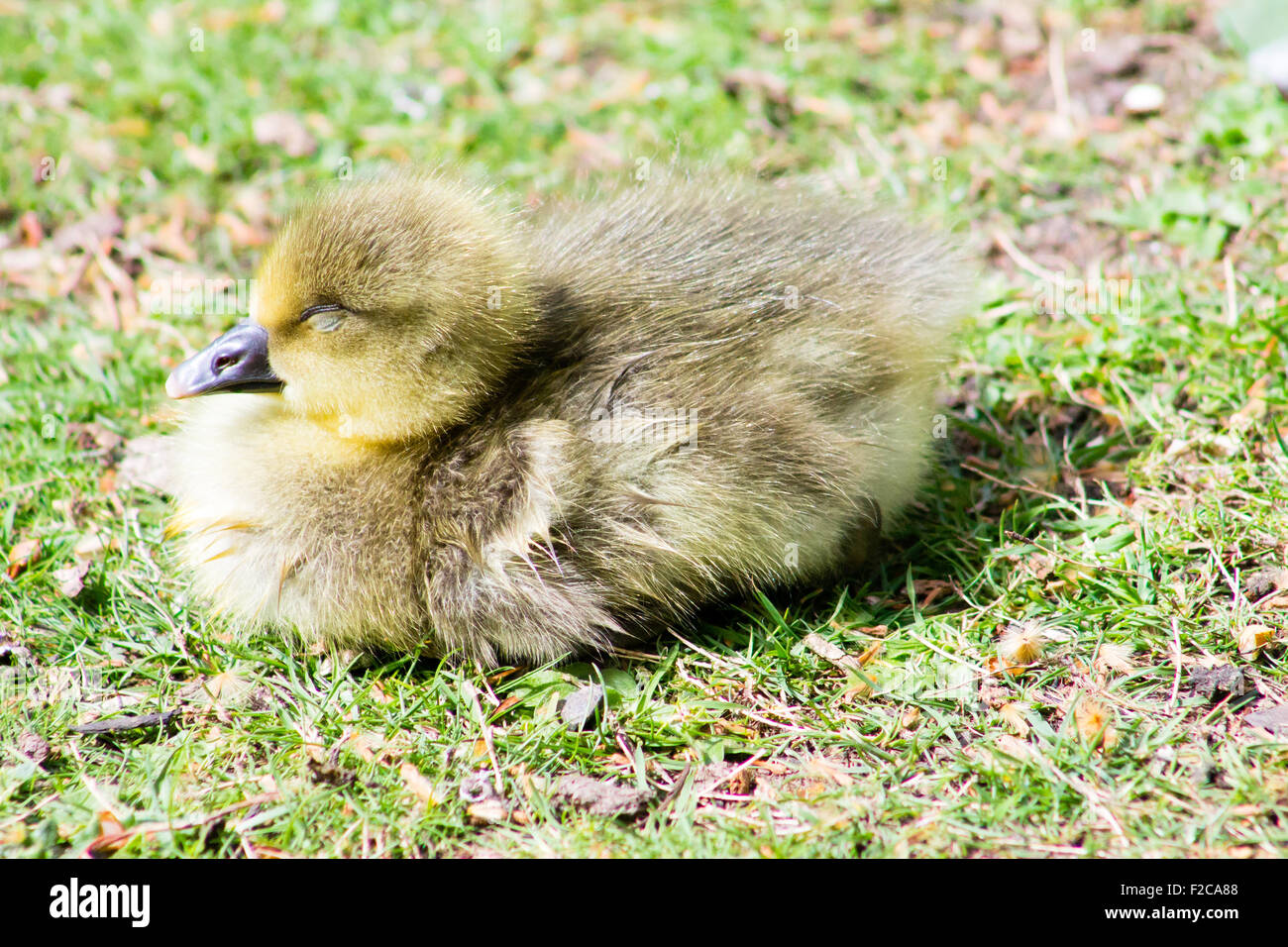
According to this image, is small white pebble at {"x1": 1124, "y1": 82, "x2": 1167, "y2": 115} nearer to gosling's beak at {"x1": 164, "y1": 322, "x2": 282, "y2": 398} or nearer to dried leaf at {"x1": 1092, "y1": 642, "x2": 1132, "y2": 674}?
dried leaf at {"x1": 1092, "y1": 642, "x2": 1132, "y2": 674}

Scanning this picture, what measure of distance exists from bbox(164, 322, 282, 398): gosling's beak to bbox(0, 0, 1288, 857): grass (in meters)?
0.59

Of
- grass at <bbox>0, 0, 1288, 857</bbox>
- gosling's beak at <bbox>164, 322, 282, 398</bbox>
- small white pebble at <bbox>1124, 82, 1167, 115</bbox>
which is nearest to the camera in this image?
grass at <bbox>0, 0, 1288, 857</bbox>

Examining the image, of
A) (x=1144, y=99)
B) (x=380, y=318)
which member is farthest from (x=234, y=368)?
(x=1144, y=99)

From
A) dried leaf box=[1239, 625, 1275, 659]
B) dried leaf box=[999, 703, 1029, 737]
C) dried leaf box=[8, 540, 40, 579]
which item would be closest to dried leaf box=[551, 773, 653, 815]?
dried leaf box=[999, 703, 1029, 737]

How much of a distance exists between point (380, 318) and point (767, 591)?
1124mm

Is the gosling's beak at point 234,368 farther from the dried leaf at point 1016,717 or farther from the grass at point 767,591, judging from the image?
the dried leaf at point 1016,717

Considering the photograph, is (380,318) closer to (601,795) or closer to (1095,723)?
(601,795)

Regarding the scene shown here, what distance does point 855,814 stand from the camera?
224cm

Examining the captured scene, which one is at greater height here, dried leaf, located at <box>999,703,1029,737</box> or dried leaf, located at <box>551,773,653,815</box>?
dried leaf, located at <box>999,703,1029,737</box>

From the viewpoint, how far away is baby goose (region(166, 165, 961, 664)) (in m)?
2.47

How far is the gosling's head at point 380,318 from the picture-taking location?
243cm

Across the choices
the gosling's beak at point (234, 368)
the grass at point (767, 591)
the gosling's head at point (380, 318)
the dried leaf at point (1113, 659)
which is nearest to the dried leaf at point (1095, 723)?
the grass at point (767, 591)

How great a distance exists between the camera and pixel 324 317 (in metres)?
2.47

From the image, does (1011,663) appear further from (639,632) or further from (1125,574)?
(639,632)
